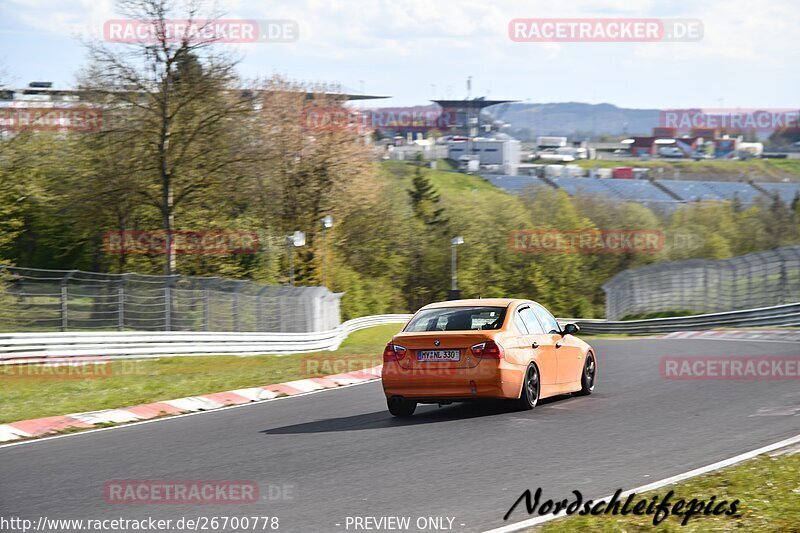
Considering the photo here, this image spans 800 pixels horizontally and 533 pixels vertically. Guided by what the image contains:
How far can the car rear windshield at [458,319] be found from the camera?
1248 centimetres

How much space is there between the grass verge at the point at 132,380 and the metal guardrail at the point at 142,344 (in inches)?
12.6

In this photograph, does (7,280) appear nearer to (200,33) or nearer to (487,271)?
(200,33)

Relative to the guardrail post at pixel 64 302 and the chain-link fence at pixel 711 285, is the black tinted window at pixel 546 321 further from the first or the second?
the chain-link fence at pixel 711 285

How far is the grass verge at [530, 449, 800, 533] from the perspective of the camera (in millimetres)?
6344

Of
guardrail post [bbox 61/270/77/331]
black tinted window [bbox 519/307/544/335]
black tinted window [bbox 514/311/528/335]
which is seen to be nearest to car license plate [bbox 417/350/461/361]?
black tinted window [bbox 514/311/528/335]

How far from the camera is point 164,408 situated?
14.4 m

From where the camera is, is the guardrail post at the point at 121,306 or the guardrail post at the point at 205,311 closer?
the guardrail post at the point at 121,306

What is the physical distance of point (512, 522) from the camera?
6762 millimetres

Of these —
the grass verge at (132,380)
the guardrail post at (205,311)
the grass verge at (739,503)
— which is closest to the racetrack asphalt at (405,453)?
the grass verge at (739,503)

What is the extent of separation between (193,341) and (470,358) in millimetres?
16001

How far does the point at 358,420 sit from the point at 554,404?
2.61m

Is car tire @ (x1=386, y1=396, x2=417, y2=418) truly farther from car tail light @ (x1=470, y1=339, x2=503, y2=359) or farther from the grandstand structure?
the grandstand structure

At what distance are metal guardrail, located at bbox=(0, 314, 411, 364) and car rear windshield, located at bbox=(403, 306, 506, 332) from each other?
12091 millimetres

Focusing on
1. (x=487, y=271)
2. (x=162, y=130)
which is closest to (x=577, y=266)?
(x=487, y=271)
